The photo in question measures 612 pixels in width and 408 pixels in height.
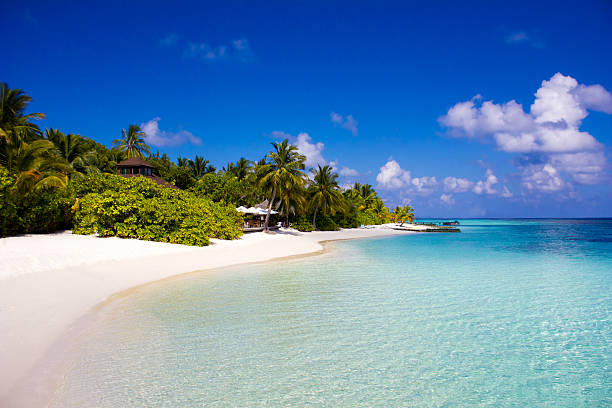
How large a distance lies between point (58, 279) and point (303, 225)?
98.2 feet

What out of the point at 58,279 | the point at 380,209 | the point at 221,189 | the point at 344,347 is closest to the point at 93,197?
the point at 58,279

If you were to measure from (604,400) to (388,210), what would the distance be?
66243 millimetres

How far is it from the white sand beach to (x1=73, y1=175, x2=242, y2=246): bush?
1163 mm

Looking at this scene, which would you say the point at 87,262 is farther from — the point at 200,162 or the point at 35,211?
the point at 200,162

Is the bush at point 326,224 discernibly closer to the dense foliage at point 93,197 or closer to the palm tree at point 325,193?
the palm tree at point 325,193

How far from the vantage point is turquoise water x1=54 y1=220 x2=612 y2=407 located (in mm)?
3936

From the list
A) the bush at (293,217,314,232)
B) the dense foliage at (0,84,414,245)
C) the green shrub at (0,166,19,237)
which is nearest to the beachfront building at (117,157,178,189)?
the dense foliage at (0,84,414,245)

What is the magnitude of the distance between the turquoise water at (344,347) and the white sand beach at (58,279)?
1.66 feet

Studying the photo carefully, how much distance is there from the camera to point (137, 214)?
16.2m

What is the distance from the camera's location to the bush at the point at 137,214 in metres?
15.8

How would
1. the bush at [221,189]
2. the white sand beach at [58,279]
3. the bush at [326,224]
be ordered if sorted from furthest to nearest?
1. the bush at [326,224]
2. the bush at [221,189]
3. the white sand beach at [58,279]

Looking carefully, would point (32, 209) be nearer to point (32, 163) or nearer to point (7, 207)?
point (7, 207)

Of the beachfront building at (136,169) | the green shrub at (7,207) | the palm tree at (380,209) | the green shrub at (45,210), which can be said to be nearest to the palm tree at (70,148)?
the beachfront building at (136,169)

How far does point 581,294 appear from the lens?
386 inches
